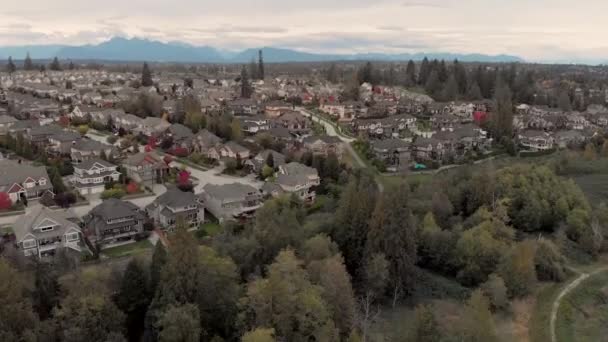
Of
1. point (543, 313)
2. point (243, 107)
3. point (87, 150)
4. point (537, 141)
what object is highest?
point (243, 107)

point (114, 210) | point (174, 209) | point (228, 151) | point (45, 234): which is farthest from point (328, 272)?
point (228, 151)

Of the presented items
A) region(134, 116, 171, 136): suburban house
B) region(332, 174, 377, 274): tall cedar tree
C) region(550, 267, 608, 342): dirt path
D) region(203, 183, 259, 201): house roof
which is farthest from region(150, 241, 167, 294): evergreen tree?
region(134, 116, 171, 136): suburban house

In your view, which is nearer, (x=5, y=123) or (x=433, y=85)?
(x=5, y=123)

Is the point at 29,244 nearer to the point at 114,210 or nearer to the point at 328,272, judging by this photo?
the point at 114,210

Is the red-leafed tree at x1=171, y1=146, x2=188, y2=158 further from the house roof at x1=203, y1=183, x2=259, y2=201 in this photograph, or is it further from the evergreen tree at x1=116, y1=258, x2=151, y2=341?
the evergreen tree at x1=116, y1=258, x2=151, y2=341

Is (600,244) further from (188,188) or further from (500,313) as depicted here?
(188,188)

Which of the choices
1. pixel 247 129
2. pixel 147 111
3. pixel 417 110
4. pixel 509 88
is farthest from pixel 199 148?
pixel 509 88
